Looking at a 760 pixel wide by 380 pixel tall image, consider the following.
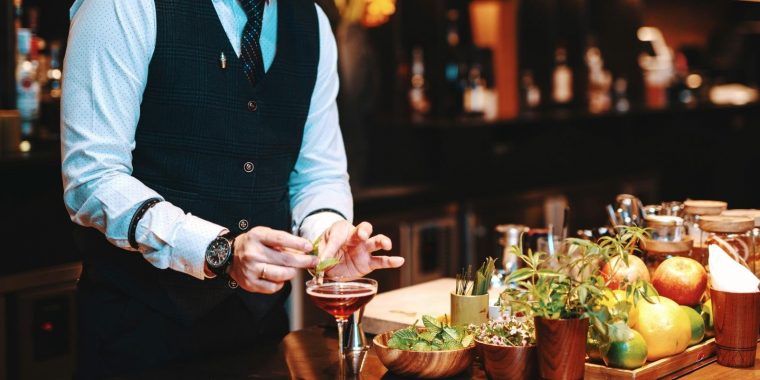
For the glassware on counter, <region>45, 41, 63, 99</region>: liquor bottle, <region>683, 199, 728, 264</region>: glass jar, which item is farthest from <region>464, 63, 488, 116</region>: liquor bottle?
<region>683, 199, 728, 264</region>: glass jar

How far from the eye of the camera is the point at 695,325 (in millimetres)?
1688

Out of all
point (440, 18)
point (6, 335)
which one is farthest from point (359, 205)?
point (6, 335)

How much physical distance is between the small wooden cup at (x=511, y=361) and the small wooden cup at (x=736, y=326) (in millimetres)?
392

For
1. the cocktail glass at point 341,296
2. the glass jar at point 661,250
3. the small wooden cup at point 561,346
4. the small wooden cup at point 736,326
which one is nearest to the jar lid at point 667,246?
the glass jar at point 661,250

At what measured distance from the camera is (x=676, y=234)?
1907 millimetres

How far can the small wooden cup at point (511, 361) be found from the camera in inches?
59.2

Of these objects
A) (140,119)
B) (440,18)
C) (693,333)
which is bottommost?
(693,333)

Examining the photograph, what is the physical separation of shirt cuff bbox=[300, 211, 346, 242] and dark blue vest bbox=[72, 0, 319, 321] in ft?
0.31

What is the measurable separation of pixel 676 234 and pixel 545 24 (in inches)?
150

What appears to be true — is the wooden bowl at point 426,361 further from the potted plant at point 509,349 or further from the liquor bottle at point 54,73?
the liquor bottle at point 54,73

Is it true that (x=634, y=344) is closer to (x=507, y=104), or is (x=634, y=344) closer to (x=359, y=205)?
(x=359, y=205)

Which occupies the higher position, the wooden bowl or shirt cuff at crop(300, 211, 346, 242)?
shirt cuff at crop(300, 211, 346, 242)

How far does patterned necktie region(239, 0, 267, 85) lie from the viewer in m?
2.04

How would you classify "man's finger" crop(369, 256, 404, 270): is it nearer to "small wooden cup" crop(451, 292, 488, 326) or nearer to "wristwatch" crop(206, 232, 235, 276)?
"small wooden cup" crop(451, 292, 488, 326)
